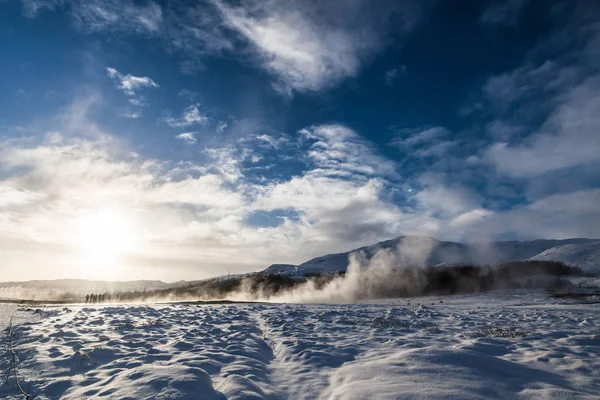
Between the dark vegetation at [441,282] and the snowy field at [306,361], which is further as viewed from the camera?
the dark vegetation at [441,282]

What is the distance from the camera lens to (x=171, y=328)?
48.0 ft

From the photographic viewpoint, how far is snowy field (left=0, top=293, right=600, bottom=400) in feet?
22.3

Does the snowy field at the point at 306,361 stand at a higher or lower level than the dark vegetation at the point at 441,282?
lower

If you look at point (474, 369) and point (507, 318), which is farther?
point (507, 318)

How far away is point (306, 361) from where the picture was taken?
9.35 m

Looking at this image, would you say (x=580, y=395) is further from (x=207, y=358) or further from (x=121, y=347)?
(x=121, y=347)

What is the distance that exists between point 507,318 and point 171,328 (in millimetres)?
16024

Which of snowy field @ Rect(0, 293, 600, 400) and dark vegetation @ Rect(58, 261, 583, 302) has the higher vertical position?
dark vegetation @ Rect(58, 261, 583, 302)

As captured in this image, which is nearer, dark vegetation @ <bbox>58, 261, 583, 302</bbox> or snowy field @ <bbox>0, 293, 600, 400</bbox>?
snowy field @ <bbox>0, 293, 600, 400</bbox>

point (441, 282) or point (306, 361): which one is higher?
point (441, 282)

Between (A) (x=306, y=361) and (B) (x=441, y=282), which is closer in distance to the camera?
(A) (x=306, y=361)

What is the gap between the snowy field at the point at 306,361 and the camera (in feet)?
22.3

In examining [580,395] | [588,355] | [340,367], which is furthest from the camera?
[588,355]

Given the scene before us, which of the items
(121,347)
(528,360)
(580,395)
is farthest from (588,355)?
(121,347)
